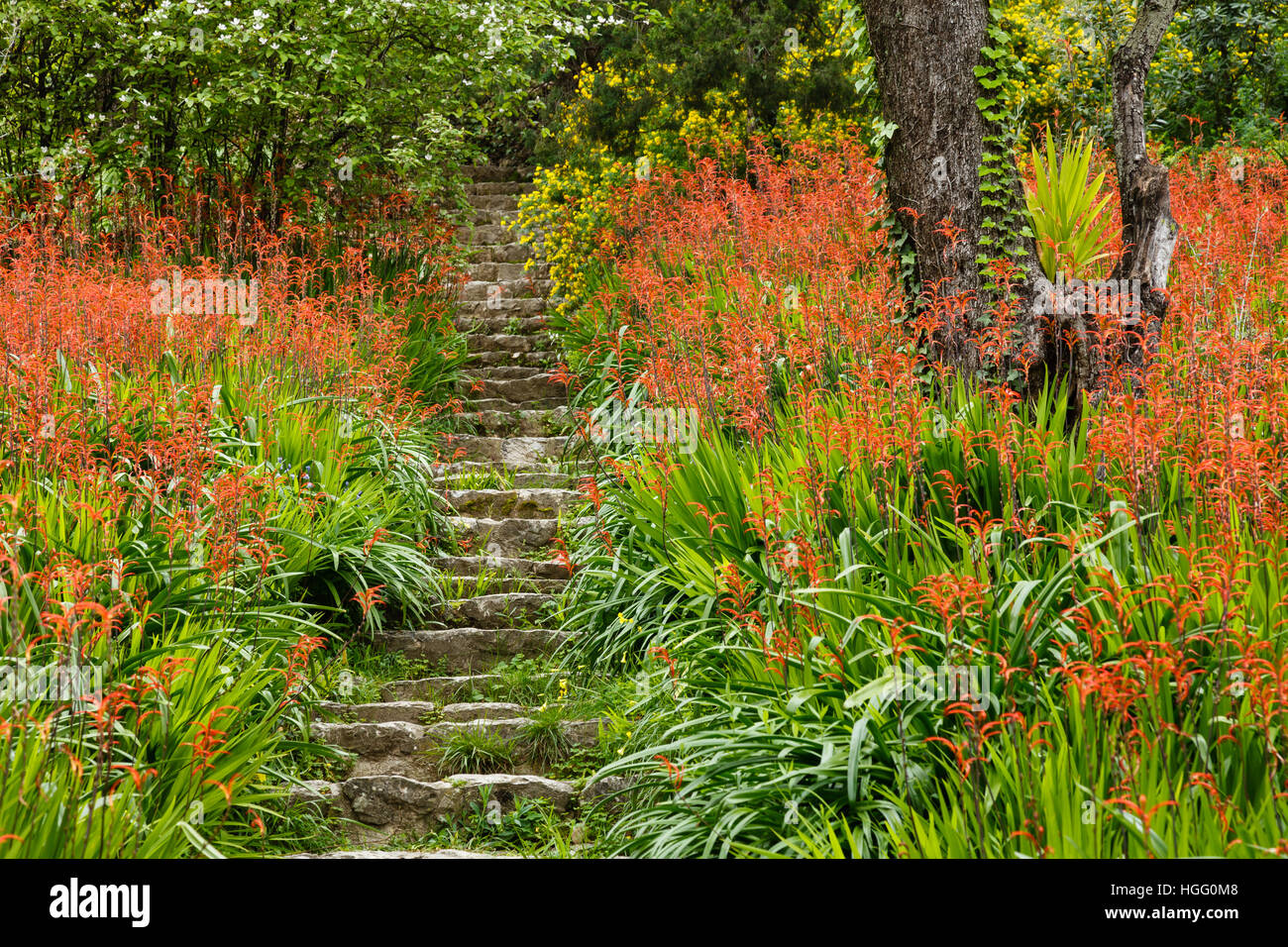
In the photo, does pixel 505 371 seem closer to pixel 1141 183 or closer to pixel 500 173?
pixel 1141 183

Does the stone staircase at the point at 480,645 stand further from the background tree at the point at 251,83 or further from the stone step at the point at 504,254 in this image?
the stone step at the point at 504,254

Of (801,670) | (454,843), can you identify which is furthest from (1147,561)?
(454,843)

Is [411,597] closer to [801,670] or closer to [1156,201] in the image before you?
[801,670]

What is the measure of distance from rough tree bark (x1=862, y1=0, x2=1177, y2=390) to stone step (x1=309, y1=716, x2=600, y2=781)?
2701 millimetres

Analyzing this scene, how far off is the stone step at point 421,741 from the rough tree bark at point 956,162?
8.86ft

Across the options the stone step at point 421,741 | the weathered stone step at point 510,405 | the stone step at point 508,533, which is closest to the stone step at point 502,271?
the weathered stone step at point 510,405

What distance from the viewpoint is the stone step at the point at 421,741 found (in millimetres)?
4340

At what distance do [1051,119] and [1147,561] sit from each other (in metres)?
9.41

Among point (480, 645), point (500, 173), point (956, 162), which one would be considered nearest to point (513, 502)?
point (480, 645)

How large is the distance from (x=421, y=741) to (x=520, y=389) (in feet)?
15.2

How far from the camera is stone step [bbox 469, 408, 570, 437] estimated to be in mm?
8055

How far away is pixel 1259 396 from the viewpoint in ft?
14.3

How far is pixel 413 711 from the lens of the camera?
4.66 meters

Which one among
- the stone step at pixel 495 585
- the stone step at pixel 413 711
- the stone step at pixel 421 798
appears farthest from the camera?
the stone step at pixel 495 585
